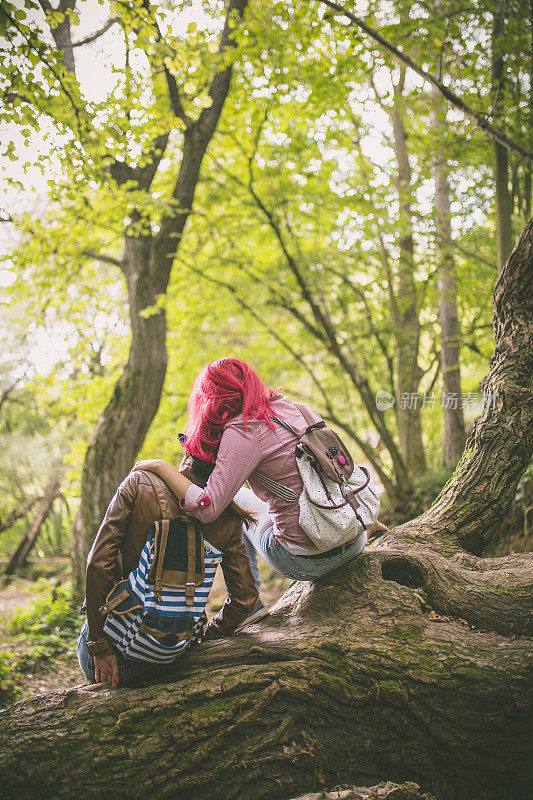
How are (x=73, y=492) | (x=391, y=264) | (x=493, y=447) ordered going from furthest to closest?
(x=73, y=492)
(x=391, y=264)
(x=493, y=447)

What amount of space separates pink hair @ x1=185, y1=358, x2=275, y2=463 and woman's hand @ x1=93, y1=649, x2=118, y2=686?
0.92m

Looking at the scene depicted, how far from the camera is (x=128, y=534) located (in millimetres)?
2084

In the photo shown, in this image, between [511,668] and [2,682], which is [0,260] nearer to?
[2,682]

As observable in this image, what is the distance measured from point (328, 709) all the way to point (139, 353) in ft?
15.5

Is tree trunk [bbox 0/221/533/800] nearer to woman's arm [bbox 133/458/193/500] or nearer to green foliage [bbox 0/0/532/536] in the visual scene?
woman's arm [bbox 133/458/193/500]

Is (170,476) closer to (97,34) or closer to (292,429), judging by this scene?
(292,429)

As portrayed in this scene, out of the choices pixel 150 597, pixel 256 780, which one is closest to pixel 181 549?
pixel 150 597

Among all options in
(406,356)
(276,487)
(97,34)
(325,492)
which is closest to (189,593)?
(276,487)

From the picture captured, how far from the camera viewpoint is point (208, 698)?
1.97 meters

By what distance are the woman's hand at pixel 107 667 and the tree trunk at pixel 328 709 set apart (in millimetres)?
58

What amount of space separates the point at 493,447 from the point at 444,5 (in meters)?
3.47

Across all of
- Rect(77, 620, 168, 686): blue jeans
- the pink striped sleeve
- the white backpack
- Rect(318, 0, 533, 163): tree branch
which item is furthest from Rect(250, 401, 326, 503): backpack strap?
Rect(318, 0, 533, 163): tree branch

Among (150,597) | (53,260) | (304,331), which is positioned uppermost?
(53,260)

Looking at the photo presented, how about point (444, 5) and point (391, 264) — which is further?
point (391, 264)
